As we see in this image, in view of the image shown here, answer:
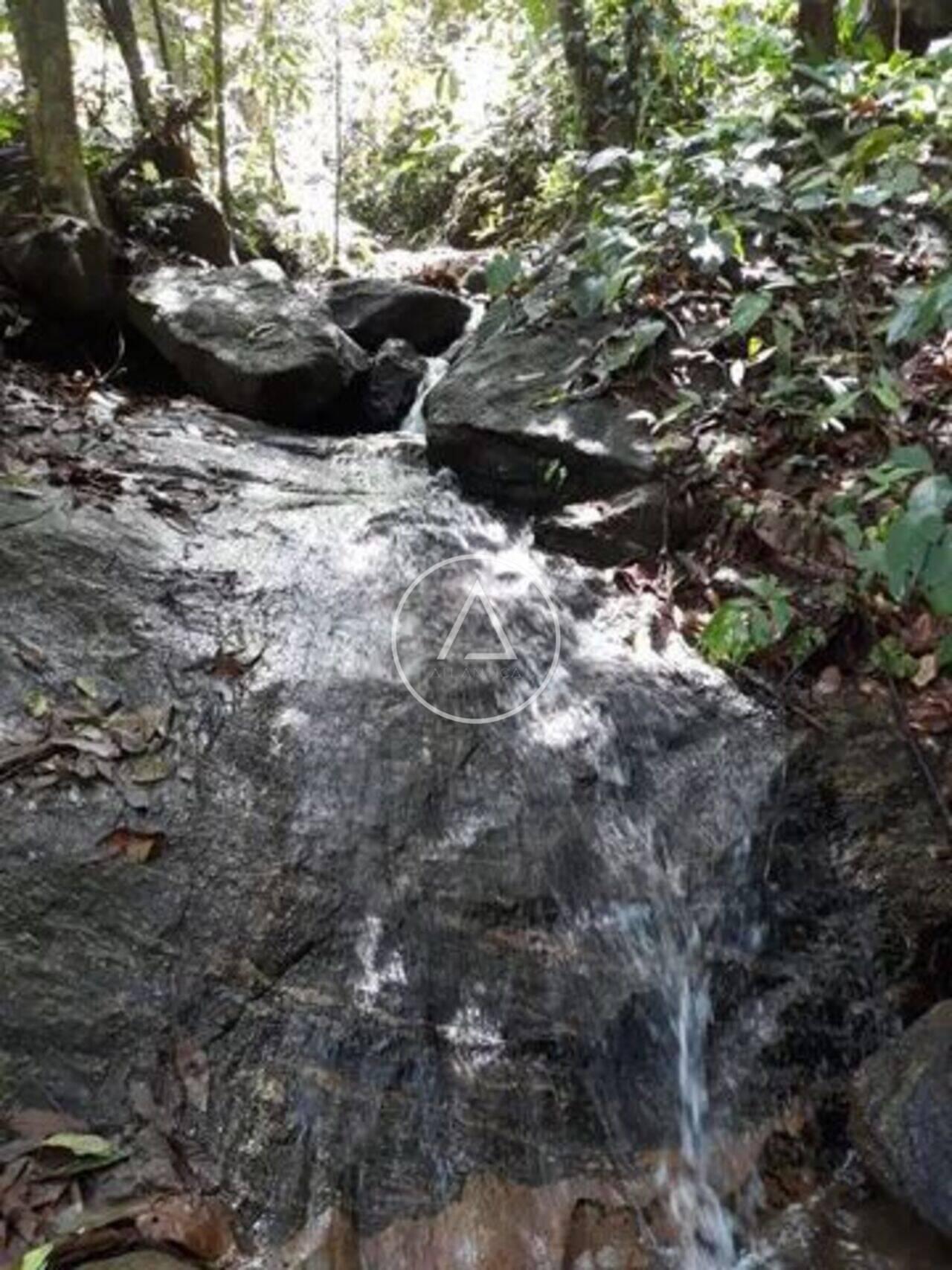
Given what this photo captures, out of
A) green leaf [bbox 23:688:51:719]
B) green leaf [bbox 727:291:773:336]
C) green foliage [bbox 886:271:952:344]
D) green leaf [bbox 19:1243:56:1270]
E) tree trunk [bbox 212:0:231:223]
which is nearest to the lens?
green leaf [bbox 19:1243:56:1270]

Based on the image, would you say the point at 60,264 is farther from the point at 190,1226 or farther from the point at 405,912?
the point at 190,1226

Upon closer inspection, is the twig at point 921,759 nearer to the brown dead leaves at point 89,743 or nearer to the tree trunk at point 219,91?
the brown dead leaves at point 89,743

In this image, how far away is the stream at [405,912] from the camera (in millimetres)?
2918

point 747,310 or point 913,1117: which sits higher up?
point 747,310

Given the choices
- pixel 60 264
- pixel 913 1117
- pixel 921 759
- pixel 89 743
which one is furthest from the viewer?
pixel 60 264

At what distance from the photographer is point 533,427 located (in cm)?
580

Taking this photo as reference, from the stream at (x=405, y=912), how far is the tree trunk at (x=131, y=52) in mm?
6796

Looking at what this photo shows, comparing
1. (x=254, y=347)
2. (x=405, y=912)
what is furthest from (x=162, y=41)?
(x=405, y=912)

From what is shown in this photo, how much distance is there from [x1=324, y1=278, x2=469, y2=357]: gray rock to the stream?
4163 millimetres

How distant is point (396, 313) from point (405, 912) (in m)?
6.46

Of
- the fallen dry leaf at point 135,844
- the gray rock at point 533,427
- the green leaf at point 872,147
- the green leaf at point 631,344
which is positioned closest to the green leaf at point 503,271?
the gray rock at point 533,427

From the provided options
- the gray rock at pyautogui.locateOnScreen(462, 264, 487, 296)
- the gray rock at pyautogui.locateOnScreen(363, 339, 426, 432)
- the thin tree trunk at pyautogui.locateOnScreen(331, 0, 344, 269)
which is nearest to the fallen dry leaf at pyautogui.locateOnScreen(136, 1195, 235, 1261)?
the gray rock at pyautogui.locateOnScreen(363, 339, 426, 432)

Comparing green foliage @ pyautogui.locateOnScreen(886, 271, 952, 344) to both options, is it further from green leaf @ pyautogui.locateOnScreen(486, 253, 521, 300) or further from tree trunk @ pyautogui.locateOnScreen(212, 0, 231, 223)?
tree trunk @ pyautogui.locateOnScreen(212, 0, 231, 223)

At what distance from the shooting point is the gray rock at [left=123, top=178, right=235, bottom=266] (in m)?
9.07
